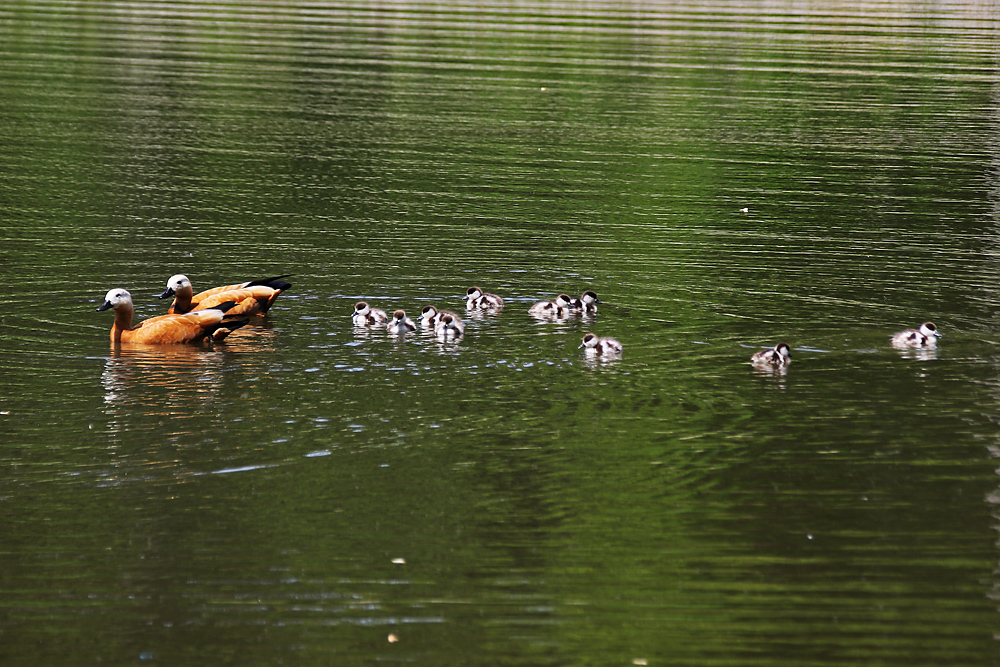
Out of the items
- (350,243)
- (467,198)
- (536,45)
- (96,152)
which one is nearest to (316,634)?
(350,243)

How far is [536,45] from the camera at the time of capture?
5094cm

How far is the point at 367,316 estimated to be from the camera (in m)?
15.3

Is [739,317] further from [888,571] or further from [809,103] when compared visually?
[809,103]

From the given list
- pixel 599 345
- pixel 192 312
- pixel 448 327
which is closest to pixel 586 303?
pixel 599 345

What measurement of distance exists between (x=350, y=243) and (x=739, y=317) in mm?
6503

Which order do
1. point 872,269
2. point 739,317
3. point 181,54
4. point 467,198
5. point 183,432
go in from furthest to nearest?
1. point 181,54
2. point 467,198
3. point 872,269
4. point 739,317
5. point 183,432

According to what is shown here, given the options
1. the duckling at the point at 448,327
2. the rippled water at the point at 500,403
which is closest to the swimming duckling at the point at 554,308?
the rippled water at the point at 500,403

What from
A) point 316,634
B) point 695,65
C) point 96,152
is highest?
point 695,65

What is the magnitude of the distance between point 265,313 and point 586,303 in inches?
158

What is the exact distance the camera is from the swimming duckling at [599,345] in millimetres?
14375

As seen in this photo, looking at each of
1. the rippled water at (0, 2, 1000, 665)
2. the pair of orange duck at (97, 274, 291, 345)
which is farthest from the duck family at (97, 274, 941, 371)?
the rippled water at (0, 2, 1000, 665)

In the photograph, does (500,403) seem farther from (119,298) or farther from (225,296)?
(119,298)

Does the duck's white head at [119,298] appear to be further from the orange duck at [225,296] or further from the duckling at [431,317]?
the duckling at [431,317]

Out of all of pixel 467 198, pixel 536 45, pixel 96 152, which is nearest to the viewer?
pixel 467 198
